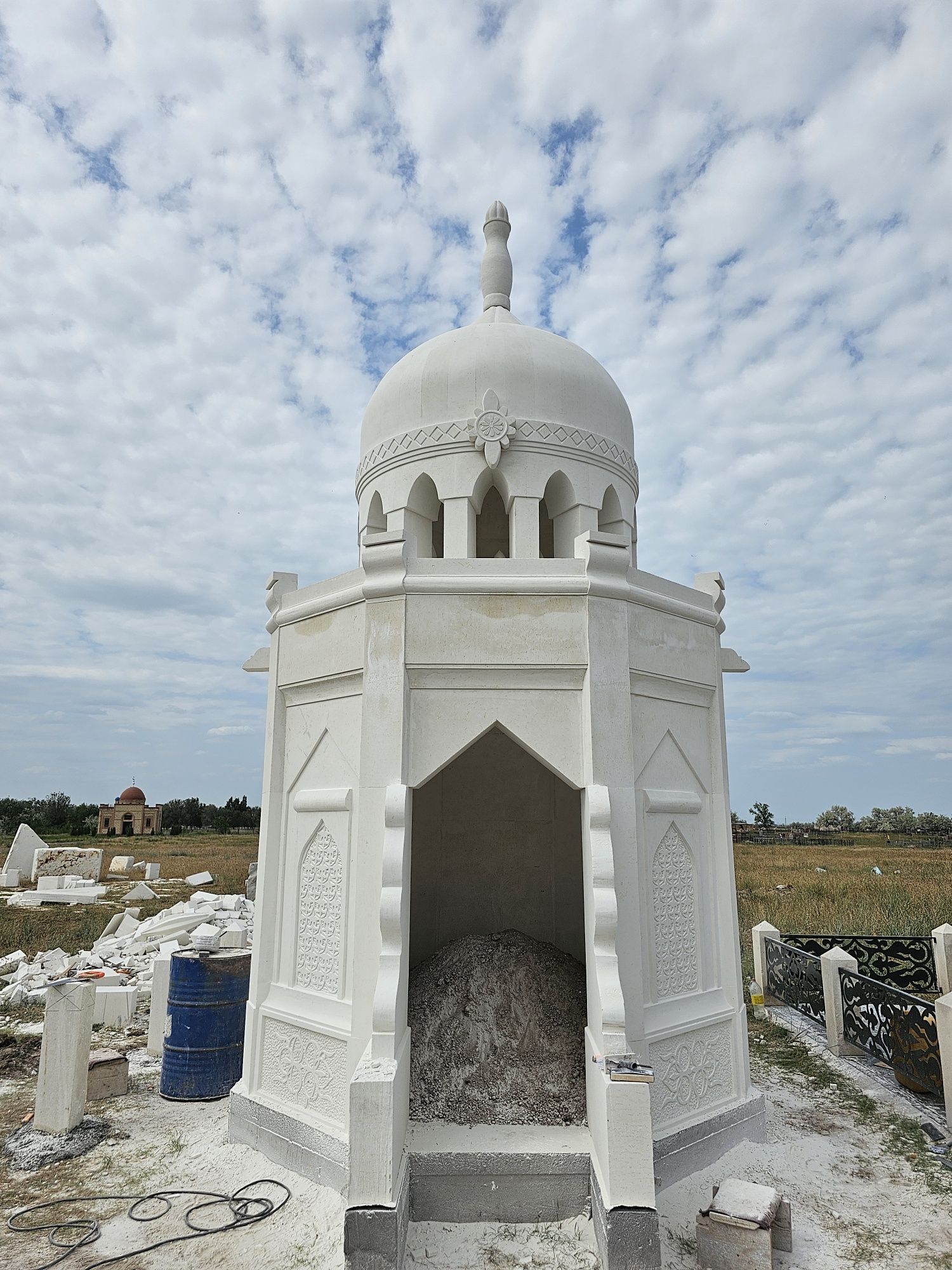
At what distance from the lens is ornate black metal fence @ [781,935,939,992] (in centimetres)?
1091

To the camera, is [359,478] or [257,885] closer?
[257,885]

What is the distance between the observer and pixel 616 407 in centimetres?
858

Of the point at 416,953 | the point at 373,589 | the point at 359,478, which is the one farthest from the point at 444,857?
the point at 359,478

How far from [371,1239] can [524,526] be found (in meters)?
5.66

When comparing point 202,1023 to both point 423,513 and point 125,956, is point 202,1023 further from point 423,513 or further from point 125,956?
point 125,956

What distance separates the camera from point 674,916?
6.57 metres

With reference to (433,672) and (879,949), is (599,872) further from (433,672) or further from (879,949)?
(879,949)

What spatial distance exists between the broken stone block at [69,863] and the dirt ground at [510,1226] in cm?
2187

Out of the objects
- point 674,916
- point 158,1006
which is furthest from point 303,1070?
point 158,1006

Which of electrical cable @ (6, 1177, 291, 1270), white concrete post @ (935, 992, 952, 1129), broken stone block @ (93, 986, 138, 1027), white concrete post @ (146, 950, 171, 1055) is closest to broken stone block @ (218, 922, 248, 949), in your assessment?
broken stone block @ (93, 986, 138, 1027)

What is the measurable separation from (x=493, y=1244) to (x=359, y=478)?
6937 mm

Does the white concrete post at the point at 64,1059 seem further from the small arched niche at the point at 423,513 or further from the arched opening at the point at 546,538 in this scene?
the arched opening at the point at 546,538

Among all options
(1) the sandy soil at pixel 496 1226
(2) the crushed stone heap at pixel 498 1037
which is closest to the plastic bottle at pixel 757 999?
(1) the sandy soil at pixel 496 1226

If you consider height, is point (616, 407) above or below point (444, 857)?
above
